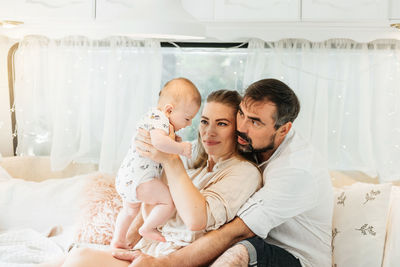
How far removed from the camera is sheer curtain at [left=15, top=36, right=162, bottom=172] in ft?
9.93

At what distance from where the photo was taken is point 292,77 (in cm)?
286

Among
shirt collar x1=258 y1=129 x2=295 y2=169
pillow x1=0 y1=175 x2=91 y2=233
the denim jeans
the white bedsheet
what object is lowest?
the white bedsheet

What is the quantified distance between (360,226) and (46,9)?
2.03 m

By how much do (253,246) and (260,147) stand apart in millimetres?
441

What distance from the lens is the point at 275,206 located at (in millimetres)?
1861

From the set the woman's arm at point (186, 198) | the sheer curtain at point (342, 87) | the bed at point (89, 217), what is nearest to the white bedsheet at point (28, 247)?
the bed at point (89, 217)

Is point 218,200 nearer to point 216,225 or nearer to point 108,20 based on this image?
point 216,225

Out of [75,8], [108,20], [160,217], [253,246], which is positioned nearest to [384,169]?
[253,246]

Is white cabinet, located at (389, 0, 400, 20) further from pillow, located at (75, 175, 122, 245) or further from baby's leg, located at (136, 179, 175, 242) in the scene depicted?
pillow, located at (75, 175, 122, 245)

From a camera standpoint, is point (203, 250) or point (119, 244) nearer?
point (203, 250)

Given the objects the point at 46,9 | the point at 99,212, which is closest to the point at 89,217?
the point at 99,212

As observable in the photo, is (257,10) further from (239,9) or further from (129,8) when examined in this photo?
(129,8)

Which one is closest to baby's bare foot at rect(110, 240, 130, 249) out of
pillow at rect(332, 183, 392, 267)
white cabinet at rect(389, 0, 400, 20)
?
pillow at rect(332, 183, 392, 267)

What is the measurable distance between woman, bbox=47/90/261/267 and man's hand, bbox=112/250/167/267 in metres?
0.02
